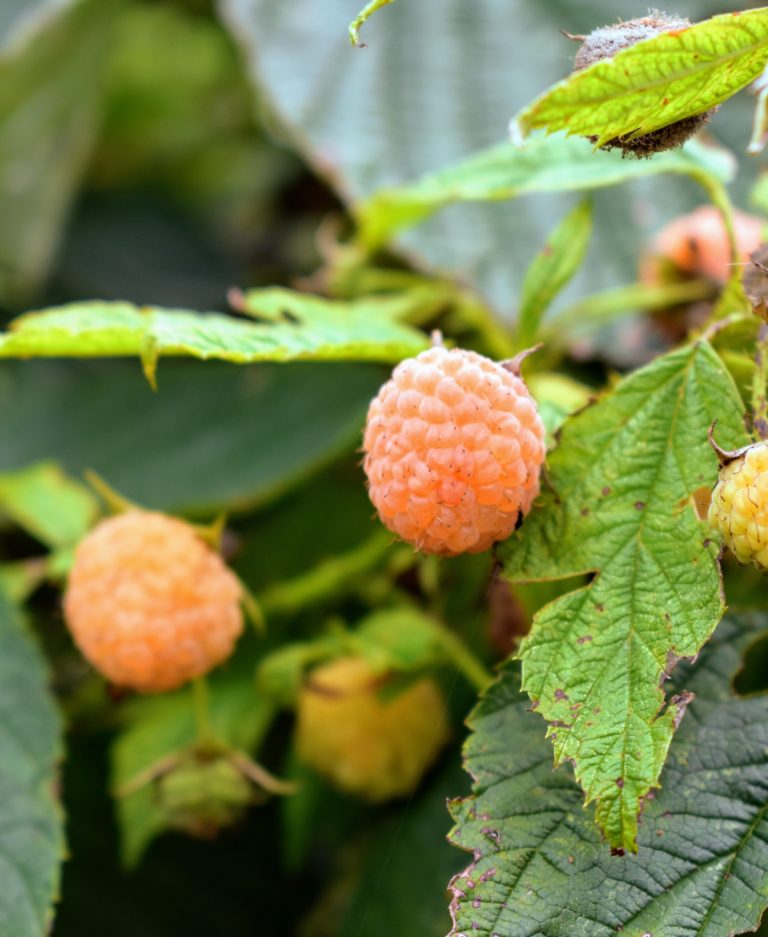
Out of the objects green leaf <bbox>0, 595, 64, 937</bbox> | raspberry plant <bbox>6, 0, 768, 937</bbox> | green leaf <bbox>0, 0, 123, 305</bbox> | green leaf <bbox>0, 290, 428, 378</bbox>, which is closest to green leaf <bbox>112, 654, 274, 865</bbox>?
raspberry plant <bbox>6, 0, 768, 937</bbox>

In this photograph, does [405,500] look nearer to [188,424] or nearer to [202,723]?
[202,723]

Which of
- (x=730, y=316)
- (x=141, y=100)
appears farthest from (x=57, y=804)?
(x=141, y=100)

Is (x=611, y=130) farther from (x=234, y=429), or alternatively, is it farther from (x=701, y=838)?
(x=234, y=429)

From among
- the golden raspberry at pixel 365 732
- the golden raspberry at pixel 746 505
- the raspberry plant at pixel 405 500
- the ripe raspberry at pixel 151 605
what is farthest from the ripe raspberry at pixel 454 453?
the golden raspberry at pixel 365 732

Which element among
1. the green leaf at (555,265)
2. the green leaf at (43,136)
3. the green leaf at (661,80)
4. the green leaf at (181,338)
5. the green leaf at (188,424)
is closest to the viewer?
the green leaf at (661,80)

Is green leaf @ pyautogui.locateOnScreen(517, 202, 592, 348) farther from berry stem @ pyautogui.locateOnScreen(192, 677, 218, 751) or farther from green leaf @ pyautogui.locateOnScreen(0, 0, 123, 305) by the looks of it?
green leaf @ pyautogui.locateOnScreen(0, 0, 123, 305)

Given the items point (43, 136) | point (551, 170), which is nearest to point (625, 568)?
point (551, 170)

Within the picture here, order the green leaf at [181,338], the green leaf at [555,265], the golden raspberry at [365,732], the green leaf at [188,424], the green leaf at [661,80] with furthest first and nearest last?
the green leaf at [188,424]
the golden raspberry at [365,732]
the green leaf at [555,265]
the green leaf at [181,338]
the green leaf at [661,80]

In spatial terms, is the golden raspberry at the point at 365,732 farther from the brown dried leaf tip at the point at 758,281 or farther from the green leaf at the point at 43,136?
the green leaf at the point at 43,136
